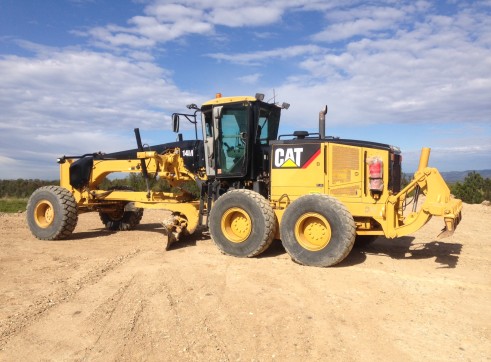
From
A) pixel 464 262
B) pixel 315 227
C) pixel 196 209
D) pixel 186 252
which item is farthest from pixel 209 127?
pixel 464 262

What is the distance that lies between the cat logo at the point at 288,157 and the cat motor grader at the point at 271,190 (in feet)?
0.06

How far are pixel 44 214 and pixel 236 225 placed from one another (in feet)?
16.1

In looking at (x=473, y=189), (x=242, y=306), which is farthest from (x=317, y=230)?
(x=473, y=189)

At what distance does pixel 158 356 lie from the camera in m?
3.78

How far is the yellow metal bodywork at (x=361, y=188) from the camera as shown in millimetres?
6816

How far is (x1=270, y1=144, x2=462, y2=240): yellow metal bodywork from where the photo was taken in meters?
6.82

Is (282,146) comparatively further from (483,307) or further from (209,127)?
(483,307)

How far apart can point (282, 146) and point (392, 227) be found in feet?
7.26

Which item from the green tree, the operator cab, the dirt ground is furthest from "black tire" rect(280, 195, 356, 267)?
the green tree

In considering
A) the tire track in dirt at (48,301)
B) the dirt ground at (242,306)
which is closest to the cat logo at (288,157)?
the dirt ground at (242,306)

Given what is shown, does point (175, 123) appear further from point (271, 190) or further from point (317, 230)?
point (317, 230)

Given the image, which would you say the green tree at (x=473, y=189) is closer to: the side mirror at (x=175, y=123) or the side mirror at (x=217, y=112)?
the side mirror at (x=217, y=112)

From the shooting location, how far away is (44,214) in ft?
33.0

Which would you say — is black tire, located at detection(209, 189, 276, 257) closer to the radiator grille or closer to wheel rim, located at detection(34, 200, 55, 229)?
the radiator grille
